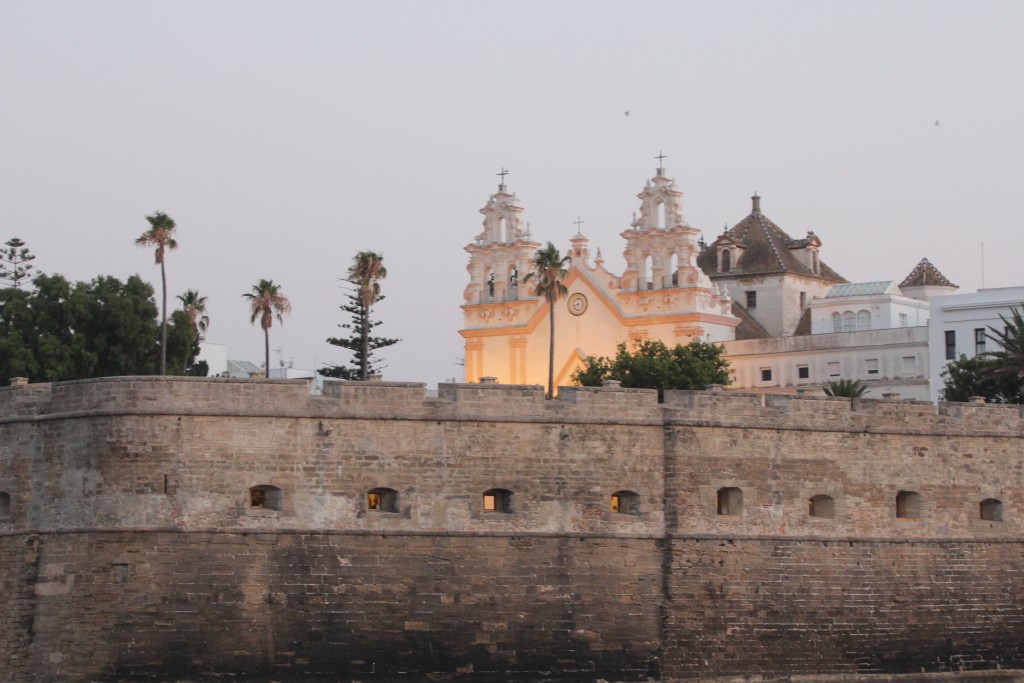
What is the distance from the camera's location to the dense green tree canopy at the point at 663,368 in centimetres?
7469

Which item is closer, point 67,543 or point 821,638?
point 67,543

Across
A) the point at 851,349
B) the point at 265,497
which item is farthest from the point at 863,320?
the point at 265,497

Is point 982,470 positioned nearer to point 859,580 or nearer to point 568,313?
point 859,580

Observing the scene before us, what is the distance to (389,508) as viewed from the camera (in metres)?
35.3

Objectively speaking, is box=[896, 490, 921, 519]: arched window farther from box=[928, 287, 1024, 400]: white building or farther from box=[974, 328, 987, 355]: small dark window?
box=[974, 328, 987, 355]: small dark window

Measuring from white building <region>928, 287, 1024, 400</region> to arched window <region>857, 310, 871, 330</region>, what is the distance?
962cm

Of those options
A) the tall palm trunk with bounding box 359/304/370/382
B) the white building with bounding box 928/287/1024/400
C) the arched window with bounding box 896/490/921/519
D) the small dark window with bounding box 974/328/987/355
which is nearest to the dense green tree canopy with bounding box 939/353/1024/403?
the white building with bounding box 928/287/1024/400

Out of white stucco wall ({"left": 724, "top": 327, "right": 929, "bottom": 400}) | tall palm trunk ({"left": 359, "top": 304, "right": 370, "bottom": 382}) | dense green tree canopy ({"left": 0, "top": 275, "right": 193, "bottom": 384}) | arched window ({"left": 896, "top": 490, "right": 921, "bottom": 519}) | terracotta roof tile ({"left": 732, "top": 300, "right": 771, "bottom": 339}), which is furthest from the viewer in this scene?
terracotta roof tile ({"left": 732, "top": 300, "right": 771, "bottom": 339})

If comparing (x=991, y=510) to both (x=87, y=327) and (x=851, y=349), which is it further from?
(x=851, y=349)

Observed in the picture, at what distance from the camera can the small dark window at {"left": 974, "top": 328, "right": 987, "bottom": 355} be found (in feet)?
254

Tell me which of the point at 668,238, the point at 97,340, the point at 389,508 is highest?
the point at 668,238

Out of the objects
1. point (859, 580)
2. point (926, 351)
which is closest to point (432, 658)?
point (859, 580)

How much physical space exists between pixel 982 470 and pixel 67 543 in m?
17.9

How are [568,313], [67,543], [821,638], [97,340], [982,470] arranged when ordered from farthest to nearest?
1. [568,313]
2. [97,340]
3. [982,470]
4. [821,638]
5. [67,543]
